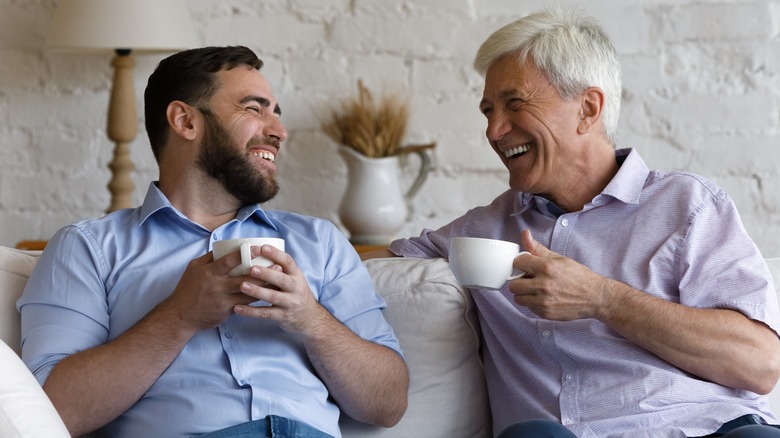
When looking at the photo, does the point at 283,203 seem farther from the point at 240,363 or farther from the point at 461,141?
the point at 240,363

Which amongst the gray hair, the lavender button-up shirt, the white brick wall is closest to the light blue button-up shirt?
the lavender button-up shirt

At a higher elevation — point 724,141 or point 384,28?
point 384,28

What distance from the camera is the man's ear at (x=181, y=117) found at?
1753 mm

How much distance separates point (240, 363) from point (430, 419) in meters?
0.37

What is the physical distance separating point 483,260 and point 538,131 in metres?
0.40

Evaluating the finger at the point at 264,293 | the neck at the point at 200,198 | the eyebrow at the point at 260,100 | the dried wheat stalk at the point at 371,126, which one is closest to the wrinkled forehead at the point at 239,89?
the eyebrow at the point at 260,100

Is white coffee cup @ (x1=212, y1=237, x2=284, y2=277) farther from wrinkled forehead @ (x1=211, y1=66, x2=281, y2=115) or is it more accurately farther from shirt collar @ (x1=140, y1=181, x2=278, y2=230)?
wrinkled forehead @ (x1=211, y1=66, x2=281, y2=115)

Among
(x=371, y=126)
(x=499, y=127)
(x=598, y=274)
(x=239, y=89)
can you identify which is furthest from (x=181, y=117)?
(x=598, y=274)

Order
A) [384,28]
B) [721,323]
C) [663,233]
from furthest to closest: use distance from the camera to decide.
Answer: [384,28]
[663,233]
[721,323]

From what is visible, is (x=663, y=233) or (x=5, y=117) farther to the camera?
(x=5, y=117)

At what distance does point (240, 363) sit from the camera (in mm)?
1546

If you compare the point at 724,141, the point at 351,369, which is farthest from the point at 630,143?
the point at 351,369

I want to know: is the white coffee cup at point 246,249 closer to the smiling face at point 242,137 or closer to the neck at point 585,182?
the smiling face at point 242,137

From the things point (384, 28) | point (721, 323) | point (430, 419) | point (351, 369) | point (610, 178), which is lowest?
point (430, 419)
